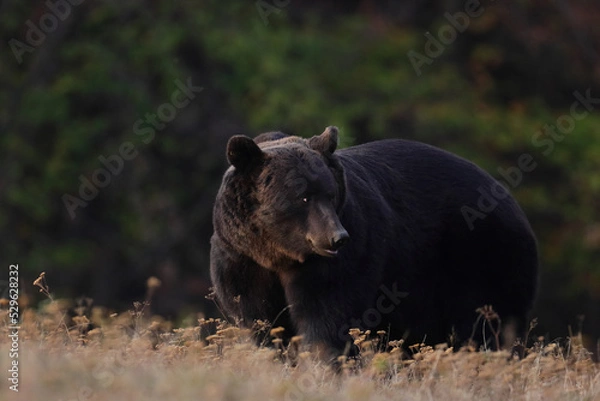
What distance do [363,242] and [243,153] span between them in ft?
2.96

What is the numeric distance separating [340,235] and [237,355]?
38.8 inches

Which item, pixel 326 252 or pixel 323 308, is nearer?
pixel 326 252

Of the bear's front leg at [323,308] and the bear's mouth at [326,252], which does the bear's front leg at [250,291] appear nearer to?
the bear's front leg at [323,308]

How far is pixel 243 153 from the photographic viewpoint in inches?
278

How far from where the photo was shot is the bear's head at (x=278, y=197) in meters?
6.94

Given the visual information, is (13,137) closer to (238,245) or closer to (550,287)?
(550,287)

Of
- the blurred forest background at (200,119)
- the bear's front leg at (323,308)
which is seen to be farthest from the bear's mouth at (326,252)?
the blurred forest background at (200,119)

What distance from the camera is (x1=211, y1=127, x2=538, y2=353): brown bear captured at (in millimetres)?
6996

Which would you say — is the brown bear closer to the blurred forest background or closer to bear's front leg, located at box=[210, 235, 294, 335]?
bear's front leg, located at box=[210, 235, 294, 335]

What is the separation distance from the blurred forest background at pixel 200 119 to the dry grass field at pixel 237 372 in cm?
1362

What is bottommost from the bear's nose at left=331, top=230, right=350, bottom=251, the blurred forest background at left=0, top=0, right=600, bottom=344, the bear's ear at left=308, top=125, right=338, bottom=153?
the blurred forest background at left=0, top=0, right=600, bottom=344

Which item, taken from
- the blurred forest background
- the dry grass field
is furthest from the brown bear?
the blurred forest background

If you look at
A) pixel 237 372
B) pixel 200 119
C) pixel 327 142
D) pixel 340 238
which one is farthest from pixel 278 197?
pixel 200 119

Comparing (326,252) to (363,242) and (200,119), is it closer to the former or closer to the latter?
(363,242)
